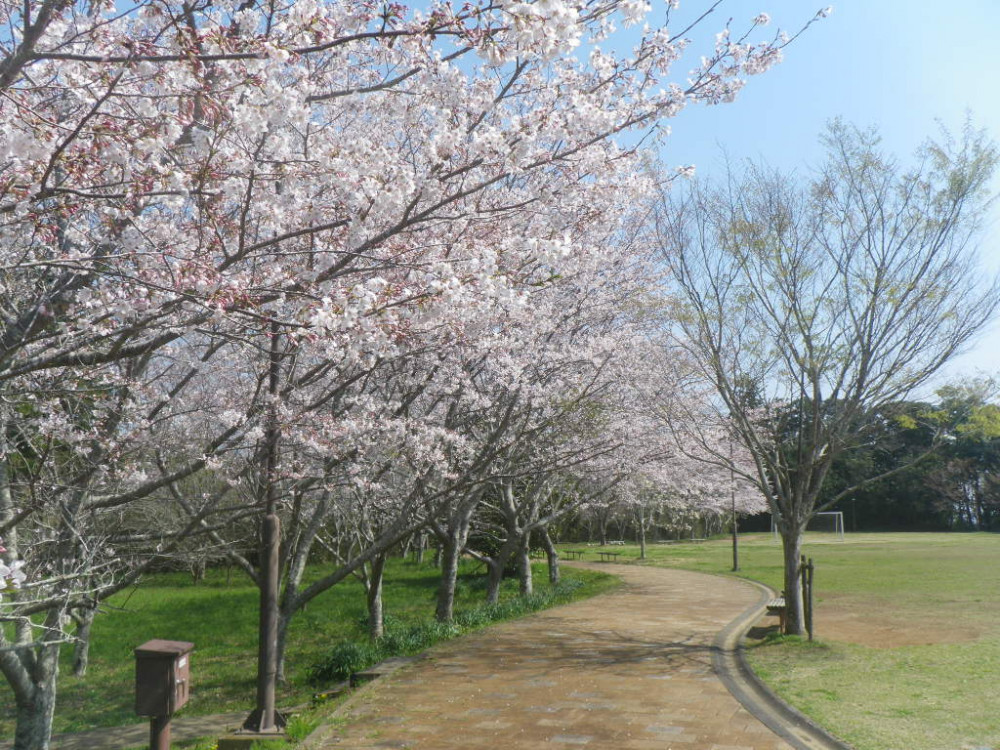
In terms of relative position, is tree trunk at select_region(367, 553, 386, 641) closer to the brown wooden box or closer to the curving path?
the curving path

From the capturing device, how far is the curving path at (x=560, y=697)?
6.83 m

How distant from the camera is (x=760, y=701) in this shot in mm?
8156

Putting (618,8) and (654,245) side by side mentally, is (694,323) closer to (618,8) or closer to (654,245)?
(654,245)

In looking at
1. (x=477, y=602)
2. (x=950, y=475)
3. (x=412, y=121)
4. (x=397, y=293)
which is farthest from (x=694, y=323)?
(x=950, y=475)

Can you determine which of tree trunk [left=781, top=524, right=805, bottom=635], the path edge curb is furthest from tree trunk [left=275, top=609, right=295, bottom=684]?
tree trunk [left=781, top=524, right=805, bottom=635]

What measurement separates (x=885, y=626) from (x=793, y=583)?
2.60m

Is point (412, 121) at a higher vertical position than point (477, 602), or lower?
higher

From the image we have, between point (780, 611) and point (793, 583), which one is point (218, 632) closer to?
point (780, 611)

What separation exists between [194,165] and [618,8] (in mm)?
2538

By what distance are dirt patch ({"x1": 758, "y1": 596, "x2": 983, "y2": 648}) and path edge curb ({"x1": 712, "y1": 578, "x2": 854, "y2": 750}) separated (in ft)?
5.09

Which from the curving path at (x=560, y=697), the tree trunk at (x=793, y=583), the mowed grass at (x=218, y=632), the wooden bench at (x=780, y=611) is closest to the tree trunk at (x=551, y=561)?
the mowed grass at (x=218, y=632)

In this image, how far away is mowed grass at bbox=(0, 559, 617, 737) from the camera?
12180 mm

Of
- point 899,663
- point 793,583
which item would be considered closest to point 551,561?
point 793,583

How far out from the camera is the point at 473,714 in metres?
7.66
